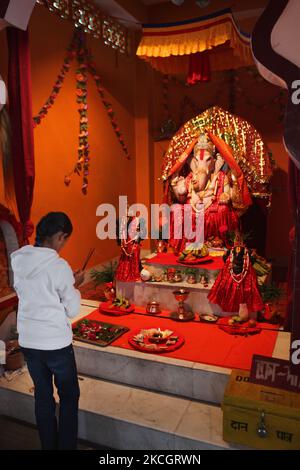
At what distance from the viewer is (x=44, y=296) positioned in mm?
2334

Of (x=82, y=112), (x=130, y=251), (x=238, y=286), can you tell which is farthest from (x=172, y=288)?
(x=82, y=112)

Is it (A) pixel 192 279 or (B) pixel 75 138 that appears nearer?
(A) pixel 192 279

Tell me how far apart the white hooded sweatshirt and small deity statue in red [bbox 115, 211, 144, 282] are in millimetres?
2198

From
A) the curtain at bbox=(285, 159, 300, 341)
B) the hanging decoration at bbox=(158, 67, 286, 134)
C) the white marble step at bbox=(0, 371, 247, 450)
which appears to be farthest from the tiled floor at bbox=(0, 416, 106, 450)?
the hanging decoration at bbox=(158, 67, 286, 134)

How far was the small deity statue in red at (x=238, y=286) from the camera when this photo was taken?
4.02 m

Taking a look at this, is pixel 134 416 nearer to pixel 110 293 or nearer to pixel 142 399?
pixel 142 399

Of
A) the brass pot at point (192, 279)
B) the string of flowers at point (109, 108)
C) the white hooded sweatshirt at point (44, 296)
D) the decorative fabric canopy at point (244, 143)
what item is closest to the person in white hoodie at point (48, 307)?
the white hooded sweatshirt at point (44, 296)

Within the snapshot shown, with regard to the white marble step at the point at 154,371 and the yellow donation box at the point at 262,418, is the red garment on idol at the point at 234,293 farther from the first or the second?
the yellow donation box at the point at 262,418

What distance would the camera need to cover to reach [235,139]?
5820 mm

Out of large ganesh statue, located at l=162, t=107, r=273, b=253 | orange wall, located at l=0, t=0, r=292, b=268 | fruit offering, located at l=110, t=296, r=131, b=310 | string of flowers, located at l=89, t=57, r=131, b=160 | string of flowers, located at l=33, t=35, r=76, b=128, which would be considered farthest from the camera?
string of flowers, located at l=89, t=57, r=131, b=160

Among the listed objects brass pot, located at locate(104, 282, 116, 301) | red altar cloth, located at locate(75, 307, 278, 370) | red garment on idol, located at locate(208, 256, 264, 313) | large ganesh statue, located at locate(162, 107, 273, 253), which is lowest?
red altar cloth, located at locate(75, 307, 278, 370)

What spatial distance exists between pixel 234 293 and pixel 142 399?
4.82 ft

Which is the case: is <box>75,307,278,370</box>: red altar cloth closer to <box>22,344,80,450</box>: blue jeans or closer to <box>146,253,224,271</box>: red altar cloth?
<box>146,253,224,271</box>: red altar cloth

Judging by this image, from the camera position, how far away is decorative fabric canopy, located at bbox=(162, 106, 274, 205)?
18.7 ft
